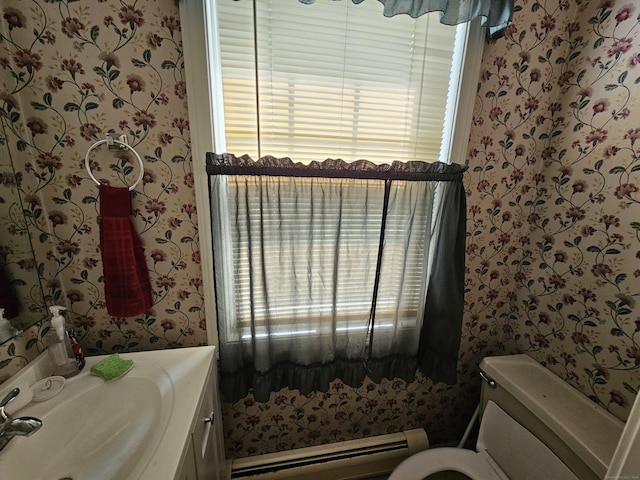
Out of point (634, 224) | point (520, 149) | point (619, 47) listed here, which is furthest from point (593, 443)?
point (619, 47)

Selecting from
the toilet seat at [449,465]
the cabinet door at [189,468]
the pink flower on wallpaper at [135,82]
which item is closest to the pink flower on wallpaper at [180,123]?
the pink flower on wallpaper at [135,82]

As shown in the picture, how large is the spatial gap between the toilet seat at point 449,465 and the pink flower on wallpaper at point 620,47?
160cm

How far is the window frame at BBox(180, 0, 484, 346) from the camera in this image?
2.46 feet

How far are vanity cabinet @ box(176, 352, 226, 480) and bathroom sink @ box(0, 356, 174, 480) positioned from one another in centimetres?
9

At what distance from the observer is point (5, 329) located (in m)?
0.65

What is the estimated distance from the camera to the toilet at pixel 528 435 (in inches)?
30.8

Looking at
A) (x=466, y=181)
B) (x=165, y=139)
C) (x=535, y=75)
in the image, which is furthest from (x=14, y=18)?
(x=535, y=75)

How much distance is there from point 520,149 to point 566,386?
99 cm

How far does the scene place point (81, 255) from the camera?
0.83 metres

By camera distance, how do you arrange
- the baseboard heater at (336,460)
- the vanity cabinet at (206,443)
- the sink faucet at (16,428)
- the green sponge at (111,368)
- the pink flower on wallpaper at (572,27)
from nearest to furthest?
the sink faucet at (16,428)
the vanity cabinet at (206,443)
the green sponge at (111,368)
the pink flower on wallpaper at (572,27)
the baseboard heater at (336,460)

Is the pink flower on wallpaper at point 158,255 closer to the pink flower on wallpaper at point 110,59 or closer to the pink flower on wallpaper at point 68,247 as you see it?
the pink flower on wallpaper at point 68,247

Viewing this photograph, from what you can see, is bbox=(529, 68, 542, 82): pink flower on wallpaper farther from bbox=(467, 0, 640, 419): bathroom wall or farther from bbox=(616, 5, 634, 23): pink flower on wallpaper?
bbox=(616, 5, 634, 23): pink flower on wallpaper

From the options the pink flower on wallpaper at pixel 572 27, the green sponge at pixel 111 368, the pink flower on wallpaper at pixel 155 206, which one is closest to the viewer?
the green sponge at pixel 111 368

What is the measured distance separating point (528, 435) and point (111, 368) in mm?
1443
